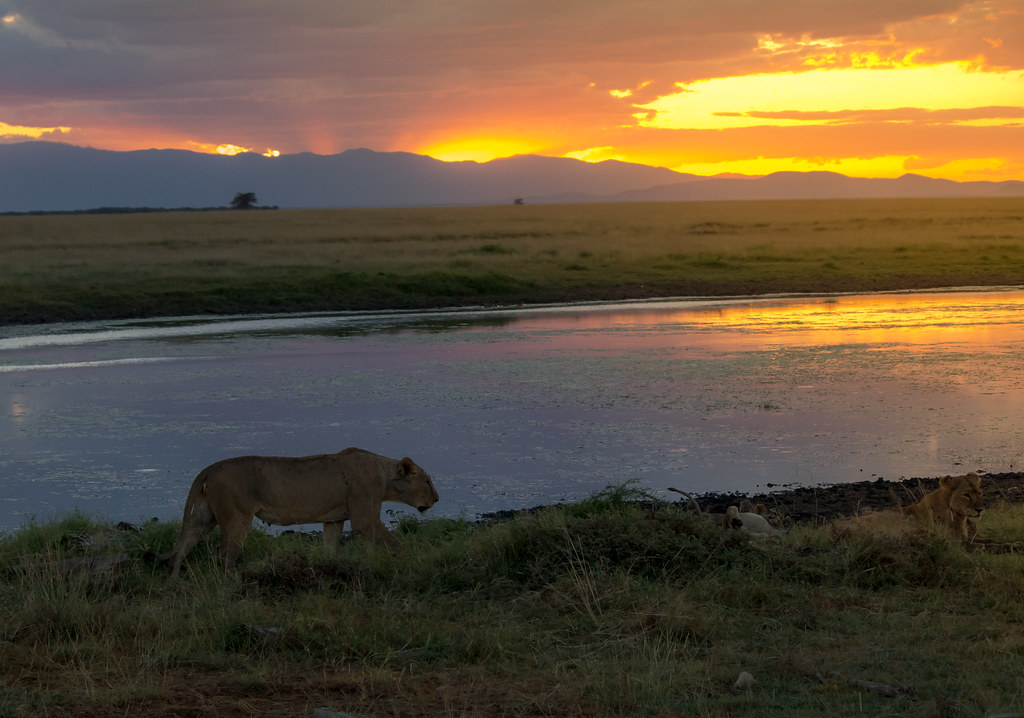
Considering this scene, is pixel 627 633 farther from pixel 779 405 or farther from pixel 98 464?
pixel 779 405

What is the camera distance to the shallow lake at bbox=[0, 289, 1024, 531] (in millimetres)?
10531

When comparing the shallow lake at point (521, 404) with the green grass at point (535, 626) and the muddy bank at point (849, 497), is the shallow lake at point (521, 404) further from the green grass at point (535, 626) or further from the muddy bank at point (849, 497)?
the green grass at point (535, 626)

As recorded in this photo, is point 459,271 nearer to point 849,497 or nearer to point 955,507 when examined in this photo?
point 849,497

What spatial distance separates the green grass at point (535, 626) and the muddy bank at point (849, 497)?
4.81 feet

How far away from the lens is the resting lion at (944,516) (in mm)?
7120

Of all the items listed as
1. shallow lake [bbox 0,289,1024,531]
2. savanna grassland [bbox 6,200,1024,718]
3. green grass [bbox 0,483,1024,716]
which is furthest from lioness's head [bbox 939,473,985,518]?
shallow lake [bbox 0,289,1024,531]

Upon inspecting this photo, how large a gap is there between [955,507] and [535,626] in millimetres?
3276

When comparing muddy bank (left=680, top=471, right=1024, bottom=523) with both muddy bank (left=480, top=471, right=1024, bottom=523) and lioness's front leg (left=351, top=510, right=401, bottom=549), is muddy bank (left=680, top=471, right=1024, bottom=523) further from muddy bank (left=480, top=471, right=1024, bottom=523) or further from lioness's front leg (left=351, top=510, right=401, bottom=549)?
lioness's front leg (left=351, top=510, right=401, bottom=549)

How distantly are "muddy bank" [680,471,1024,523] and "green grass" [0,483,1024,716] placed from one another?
1466 mm

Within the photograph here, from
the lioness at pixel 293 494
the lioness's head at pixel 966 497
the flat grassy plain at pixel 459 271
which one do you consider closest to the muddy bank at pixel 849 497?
the lioness's head at pixel 966 497

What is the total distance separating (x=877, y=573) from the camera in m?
6.36

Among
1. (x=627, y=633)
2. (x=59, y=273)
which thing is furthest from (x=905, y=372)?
(x=59, y=273)

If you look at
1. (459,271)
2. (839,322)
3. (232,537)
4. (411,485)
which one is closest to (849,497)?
(411,485)

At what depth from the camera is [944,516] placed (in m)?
7.27
